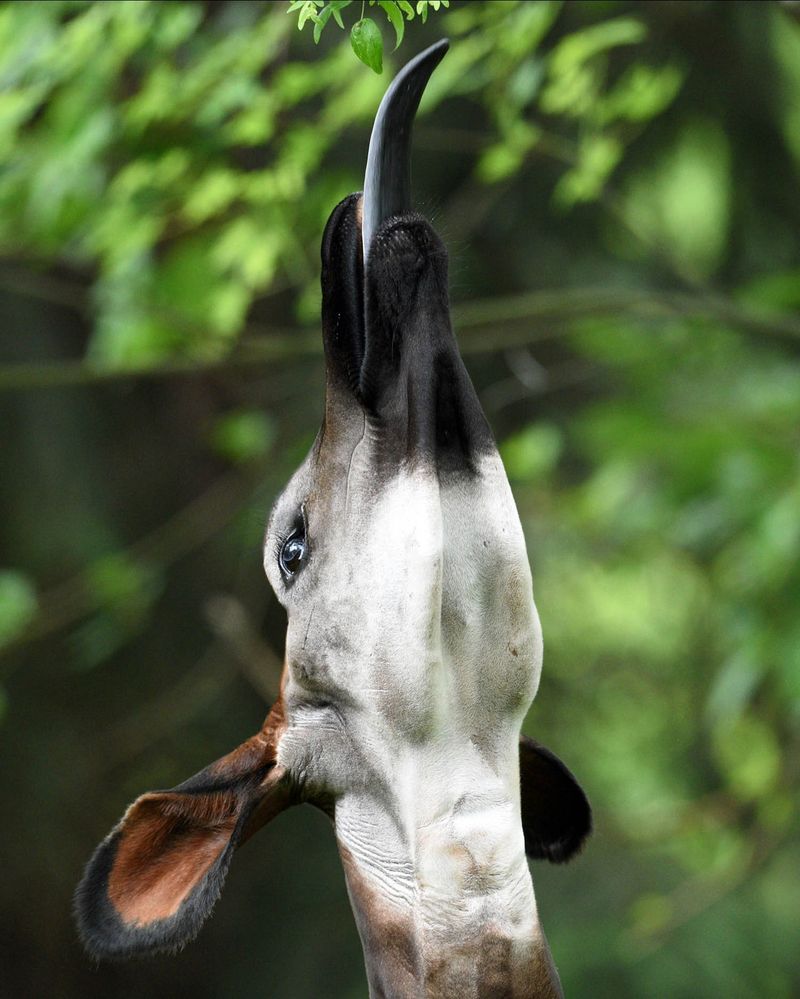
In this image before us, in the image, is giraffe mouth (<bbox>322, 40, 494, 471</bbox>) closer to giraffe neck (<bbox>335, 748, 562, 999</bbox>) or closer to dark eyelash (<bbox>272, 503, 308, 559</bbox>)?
dark eyelash (<bbox>272, 503, 308, 559</bbox>)

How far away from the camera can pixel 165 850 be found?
1541 millimetres

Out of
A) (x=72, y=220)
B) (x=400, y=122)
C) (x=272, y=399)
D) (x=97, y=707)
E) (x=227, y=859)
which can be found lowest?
(x=97, y=707)

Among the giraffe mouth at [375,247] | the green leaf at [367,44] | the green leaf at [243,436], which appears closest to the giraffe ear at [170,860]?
the giraffe mouth at [375,247]

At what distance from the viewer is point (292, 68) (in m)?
2.97

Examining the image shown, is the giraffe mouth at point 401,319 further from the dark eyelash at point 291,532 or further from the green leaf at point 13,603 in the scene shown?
the green leaf at point 13,603

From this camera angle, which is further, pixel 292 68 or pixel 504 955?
pixel 292 68

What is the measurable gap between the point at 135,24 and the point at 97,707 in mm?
3717

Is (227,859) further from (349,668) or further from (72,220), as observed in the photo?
(72,220)

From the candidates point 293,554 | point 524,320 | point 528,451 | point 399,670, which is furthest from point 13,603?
point 399,670

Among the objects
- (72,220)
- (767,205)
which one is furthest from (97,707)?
(767,205)

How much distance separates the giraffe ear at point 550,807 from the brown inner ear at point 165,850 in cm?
43

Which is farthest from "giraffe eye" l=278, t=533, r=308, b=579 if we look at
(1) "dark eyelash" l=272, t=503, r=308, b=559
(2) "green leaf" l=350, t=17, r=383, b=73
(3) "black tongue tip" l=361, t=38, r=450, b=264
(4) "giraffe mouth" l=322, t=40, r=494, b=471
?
(2) "green leaf" l=350, t=17, r=383, b=73

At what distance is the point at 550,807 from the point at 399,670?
49cm

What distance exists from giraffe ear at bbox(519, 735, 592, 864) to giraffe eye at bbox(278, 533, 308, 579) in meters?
0.39
